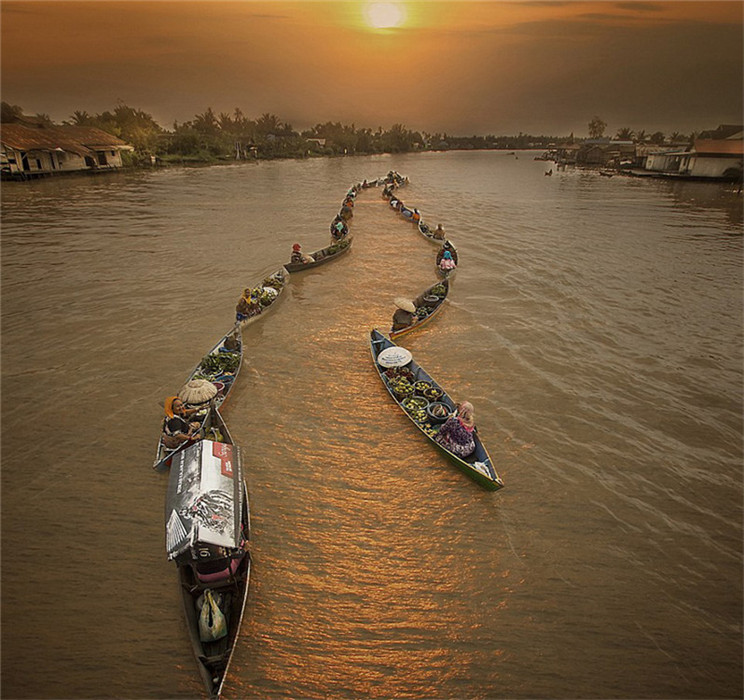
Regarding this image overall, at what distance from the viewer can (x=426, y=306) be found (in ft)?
60.8

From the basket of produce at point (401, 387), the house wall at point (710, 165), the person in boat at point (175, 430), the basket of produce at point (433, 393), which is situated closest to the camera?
the person in boat at point (175, 430)

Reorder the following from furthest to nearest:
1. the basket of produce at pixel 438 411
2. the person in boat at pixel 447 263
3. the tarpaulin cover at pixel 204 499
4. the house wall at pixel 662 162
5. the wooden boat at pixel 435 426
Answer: the house wall at pixel 662 162 → the person in boat at pixel 447 263 → the basket of produce at pixel 438 411 → the wooden boat at pixel 435 426 → the tarpaulin cover at pixel 204 499

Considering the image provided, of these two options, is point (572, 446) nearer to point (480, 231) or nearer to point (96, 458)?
point (96, 458)

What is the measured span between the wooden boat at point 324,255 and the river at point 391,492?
1.18 meters

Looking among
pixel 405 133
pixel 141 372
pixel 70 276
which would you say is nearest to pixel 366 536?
pixel 141 372

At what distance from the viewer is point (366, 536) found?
8.95 metres

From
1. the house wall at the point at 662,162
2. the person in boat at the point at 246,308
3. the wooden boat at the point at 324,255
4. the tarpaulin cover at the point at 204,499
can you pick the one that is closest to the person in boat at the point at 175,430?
the tarpaulin cover at the point at 204,499

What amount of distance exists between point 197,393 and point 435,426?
677 cm

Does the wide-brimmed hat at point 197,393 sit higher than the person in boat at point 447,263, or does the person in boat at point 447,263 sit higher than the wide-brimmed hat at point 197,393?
the person in boat at point 447,263

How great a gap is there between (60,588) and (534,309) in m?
19.9

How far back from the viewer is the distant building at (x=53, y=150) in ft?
164

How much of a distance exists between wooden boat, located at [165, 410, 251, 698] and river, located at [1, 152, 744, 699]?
0.78 metres

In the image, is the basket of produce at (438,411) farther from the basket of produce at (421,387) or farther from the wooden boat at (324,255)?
the wooden boat at (324,255)

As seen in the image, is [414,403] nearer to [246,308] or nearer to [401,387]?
[401,387]
